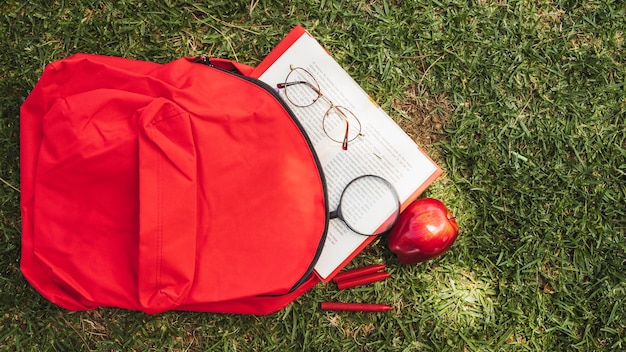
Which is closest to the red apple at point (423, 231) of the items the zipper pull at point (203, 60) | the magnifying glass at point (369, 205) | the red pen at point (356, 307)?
the magnifying glass at point (369, 205)

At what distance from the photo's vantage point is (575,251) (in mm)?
1852

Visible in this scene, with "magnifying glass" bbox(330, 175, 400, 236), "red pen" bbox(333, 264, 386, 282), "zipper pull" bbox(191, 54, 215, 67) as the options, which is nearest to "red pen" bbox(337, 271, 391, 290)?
"red pen" bbox(333, 264, 386, 282)

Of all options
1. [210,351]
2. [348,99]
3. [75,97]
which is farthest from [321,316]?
[75,97]

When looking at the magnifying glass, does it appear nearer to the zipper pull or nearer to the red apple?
the red apple

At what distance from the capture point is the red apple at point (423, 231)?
1.68m

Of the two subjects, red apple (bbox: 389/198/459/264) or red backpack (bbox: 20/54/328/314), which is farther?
red apple (bbox: 389/198/459/264)

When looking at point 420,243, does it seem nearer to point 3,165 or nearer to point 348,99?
point 348,99

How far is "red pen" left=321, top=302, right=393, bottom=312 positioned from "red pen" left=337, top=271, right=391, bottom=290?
0.20ft

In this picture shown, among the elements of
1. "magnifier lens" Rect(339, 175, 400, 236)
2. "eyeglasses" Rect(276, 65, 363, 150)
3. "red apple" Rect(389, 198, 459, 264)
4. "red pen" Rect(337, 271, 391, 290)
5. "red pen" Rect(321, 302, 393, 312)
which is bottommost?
"red pen" Rect(321, 302, 393, 312)

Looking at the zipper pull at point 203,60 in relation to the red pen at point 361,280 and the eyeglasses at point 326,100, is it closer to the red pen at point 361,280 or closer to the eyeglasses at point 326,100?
the eyeglasses at point 326,100

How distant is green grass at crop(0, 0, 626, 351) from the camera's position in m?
1.84

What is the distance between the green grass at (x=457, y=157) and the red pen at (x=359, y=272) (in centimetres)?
5

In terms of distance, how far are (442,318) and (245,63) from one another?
45.5 inches

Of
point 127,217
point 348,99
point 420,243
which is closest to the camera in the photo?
point 127,217
